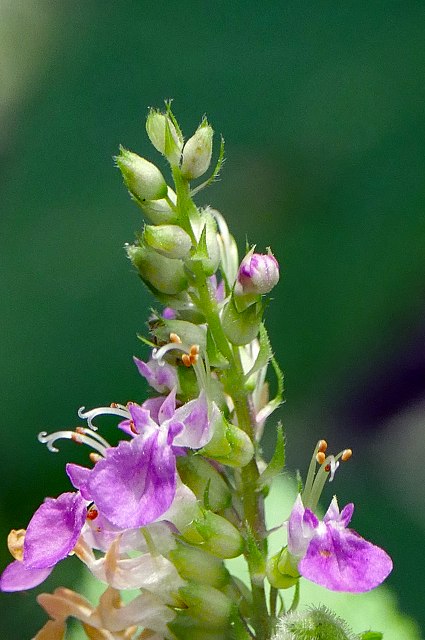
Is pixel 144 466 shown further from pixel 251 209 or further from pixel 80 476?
pixel 251 209

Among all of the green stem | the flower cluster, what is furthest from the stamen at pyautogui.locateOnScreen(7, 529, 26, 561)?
the green stem

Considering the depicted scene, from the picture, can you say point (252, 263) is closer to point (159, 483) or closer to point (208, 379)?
point (208, 379)

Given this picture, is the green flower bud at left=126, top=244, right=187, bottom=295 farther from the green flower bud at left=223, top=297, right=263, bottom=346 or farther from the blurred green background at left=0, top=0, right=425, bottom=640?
the blurred green background at left=0, top=0, right=425, bottom=640

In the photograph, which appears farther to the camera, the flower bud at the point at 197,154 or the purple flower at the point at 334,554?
the flower bud at the point at 197,154

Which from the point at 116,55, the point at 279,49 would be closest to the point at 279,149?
the point at 279,49

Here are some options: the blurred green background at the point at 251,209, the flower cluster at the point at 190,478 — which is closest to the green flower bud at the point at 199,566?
the flower cluster at the point at 190,478

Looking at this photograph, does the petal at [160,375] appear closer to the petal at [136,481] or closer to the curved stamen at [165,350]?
the curved stamen at [165,350]
